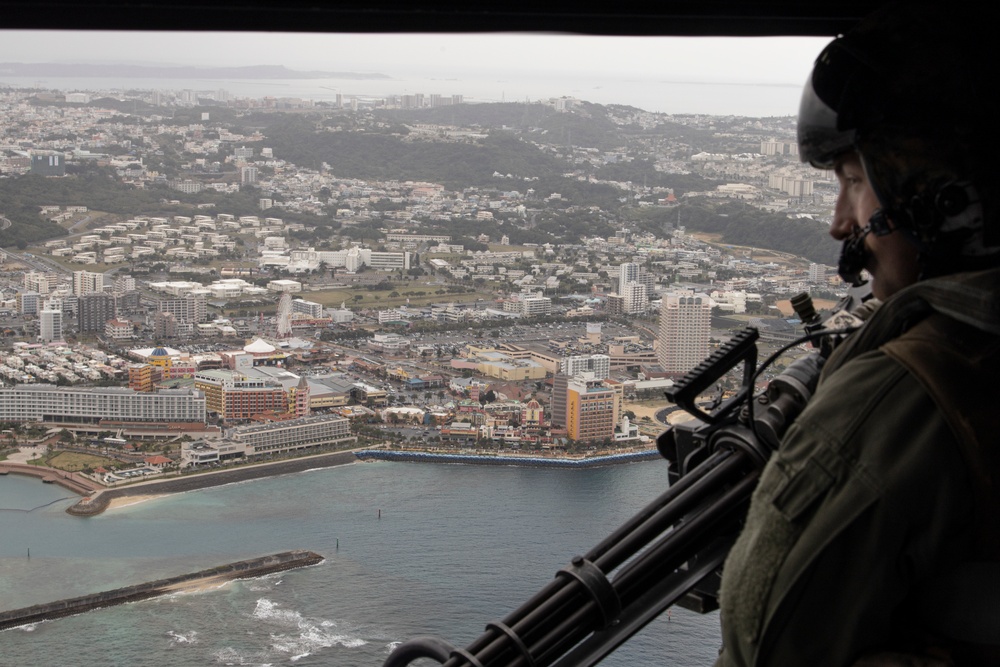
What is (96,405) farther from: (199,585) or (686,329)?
(686,329)

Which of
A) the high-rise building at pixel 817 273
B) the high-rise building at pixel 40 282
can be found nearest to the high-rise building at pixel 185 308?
the high-rise building at pixel 40 282

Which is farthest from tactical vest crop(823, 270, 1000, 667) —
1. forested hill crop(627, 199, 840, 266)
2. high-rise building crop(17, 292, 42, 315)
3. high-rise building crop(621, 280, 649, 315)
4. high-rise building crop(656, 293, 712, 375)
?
high-rise building crop(17, 292, 42, 315)

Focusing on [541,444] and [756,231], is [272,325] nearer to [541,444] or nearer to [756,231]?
[541,444]

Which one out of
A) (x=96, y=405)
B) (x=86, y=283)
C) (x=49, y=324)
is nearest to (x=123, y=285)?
(x=86, y=283)

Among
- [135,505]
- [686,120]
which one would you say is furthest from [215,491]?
[686,120]

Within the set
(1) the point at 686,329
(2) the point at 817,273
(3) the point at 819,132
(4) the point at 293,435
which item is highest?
(3) the point at 819,132
